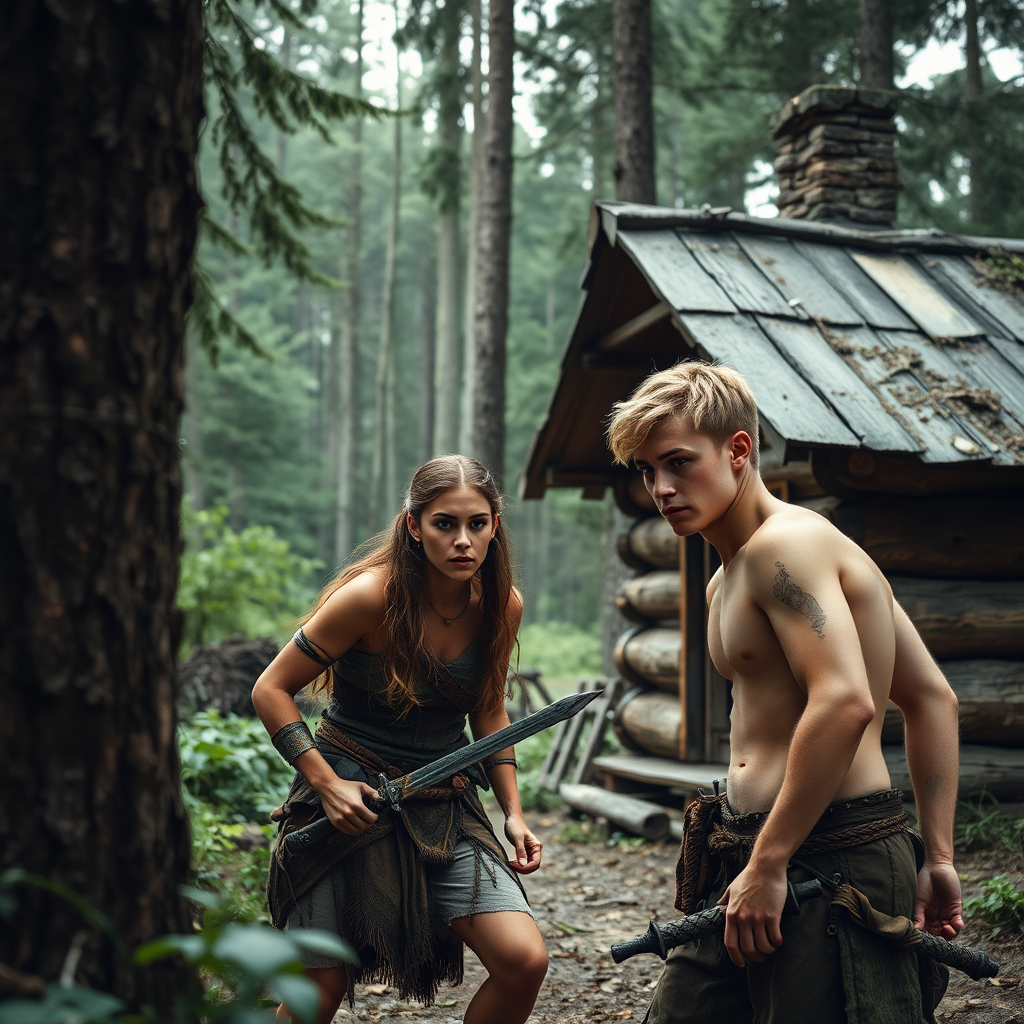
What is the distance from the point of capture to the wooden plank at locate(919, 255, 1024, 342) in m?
6.79

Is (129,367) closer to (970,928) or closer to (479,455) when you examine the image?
(970,928)

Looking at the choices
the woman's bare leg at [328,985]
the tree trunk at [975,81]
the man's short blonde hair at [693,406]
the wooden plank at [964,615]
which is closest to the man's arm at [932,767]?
the man's short blonde hair at [693,406]

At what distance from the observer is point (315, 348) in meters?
44.8

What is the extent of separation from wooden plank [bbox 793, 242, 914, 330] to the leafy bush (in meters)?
14.4

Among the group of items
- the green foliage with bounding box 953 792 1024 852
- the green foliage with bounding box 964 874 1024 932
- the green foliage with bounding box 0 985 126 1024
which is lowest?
the green foliage with bounding box 953 792 1024 852

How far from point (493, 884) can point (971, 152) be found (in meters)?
15.7

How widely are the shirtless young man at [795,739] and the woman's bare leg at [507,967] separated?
39 centimetres

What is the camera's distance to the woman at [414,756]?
3078 millimetres

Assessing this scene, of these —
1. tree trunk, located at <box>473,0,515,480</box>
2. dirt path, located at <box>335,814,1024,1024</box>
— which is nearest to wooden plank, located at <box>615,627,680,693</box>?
dirt path, located at <box>335,814,1024,1024</box>

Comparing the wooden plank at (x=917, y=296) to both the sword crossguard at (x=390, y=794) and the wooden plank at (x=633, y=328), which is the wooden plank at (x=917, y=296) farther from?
the sword crossguard at (x=390, y=794)

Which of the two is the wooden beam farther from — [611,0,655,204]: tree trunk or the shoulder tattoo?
the shoulder tattoo

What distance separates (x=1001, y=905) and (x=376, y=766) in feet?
10.4

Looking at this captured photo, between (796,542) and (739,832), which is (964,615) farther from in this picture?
(796,542)

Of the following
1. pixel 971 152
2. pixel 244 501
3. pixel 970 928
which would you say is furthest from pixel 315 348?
pixel 970 928
